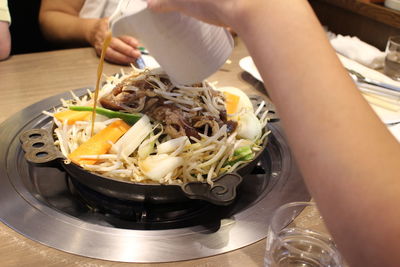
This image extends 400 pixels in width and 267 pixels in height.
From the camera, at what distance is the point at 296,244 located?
2.86ft

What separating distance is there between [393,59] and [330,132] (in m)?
1.55

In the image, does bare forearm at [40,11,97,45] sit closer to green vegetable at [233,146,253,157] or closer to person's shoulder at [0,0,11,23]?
person's shoulder at [0,0,11,23]

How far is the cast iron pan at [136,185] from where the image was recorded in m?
0.86

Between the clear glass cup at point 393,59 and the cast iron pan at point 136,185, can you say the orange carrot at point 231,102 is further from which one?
the clear glass cup at point 393,59

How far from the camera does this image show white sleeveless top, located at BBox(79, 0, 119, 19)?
2.51 meters

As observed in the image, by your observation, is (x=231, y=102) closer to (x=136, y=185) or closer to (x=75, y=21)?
(x=136, y=185)

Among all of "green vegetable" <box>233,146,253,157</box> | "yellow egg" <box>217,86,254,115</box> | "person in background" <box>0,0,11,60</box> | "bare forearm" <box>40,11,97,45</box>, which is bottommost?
"bare forearm" <box>40,11,97,45</box>

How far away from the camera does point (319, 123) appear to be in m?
0.60

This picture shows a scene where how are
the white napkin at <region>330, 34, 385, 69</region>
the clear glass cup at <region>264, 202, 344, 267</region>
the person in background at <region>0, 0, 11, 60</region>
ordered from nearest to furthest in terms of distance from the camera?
the clear glass cup at <region>264, 202, 344, 267</region>
the person in background at <region>0, 0, 11, 60</region>
the white napkin at <region>330, 34, 385, 69</region>

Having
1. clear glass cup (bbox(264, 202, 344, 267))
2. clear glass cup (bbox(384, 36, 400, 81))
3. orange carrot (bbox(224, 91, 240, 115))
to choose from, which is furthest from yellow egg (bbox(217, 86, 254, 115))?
clear glass cup (bbox(384, 36, 400, 81))

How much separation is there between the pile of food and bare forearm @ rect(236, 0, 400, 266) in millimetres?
343

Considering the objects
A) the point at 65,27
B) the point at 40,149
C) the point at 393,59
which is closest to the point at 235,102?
the point at 40,149

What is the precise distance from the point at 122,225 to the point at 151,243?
16 centimetres

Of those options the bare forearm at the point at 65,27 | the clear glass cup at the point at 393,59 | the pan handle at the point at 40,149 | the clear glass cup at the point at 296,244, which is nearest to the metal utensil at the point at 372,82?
the clear glass cup at the point at 393,59
